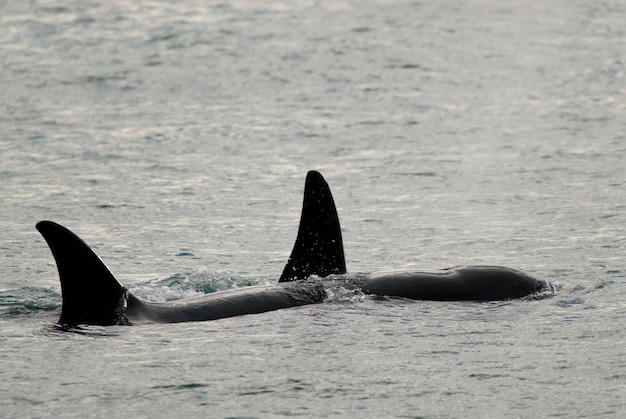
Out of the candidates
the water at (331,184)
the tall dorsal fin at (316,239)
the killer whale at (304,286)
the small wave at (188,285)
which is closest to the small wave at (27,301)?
the water at (331,184)

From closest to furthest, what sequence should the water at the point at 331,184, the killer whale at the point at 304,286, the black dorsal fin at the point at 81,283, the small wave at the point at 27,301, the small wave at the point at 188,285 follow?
the water at the point at 331,184
the black dorsal fin at the point at 81,283
the killer whale at the point at 304,286
the small wave at the point at 27,301
the small wave at the point at 188,285

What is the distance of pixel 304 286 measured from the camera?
476 inches

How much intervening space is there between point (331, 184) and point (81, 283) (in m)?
9.02

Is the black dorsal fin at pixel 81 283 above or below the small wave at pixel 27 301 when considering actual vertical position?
above

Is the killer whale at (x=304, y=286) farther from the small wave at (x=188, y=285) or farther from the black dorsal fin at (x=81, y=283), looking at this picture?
the small wave at (x=188, y=285)

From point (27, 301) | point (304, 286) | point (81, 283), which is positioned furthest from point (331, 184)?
point (81, 283)

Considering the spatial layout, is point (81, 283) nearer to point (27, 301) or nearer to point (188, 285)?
point (27, 301)

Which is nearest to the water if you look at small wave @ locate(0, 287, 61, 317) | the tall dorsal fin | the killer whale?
small wave @ locate(0, 287, 61, 317)

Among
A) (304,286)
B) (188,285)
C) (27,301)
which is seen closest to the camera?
(304,286)

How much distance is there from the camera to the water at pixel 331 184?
9914 mm

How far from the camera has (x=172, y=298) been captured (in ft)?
42.2

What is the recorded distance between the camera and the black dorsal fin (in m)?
10.6

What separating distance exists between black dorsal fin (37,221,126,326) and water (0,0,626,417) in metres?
0.24

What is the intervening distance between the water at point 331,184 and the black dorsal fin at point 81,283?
239 mm
